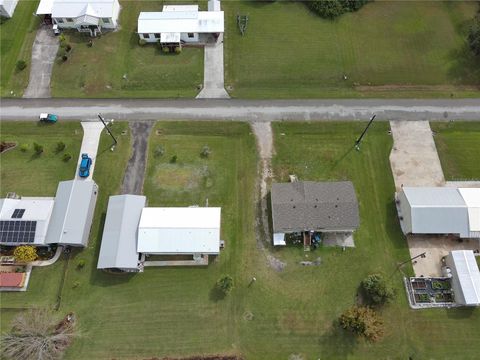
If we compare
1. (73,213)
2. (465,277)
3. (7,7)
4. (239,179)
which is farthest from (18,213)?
(465,277)

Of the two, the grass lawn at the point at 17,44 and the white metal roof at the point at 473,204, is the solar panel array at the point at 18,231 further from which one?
the white metal roof at the point at 473,204

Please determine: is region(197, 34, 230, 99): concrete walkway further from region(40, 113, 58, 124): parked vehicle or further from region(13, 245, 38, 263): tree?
region(13, 245, 38, 263): tree

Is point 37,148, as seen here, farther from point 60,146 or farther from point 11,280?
point 11,280

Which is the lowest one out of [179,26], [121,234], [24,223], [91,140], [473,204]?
[121,234]

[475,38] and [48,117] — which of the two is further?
[475,38]

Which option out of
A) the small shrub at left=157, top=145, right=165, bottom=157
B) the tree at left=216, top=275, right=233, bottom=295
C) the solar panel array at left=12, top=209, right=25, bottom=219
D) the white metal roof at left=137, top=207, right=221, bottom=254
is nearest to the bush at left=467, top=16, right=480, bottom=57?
the white metal roof at left=137, top=207, right=221, bottom=254

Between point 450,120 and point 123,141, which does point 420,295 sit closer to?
point 450,120
